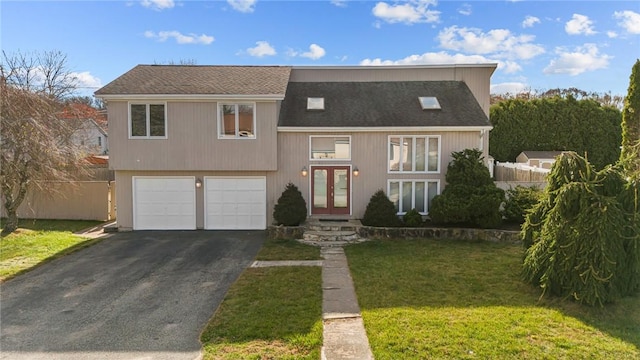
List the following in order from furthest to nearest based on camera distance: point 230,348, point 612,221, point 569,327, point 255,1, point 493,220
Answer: point 255,1 → point 493,220 → point 612,221 → point 569,327 → point 230,348

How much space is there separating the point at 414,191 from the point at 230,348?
34.0 feet

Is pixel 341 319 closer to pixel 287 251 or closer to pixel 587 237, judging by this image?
pixel 587 237

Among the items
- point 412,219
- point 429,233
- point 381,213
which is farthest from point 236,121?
point 429,233

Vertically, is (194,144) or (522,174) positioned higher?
(194,144)

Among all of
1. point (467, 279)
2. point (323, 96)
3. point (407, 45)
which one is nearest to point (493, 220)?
point (467, 279)

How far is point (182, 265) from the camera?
10102 millimetres

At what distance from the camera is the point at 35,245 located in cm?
1188

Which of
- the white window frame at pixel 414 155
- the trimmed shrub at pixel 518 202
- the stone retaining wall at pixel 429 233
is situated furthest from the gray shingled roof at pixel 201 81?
the trimmed shrub at pixel 518 202

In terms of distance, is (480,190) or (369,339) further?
(480,190)

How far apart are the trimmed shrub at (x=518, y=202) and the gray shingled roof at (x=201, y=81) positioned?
29.1ft

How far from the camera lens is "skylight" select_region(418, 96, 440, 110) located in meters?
15.1

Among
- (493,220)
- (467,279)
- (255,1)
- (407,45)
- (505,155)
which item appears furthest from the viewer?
(505,155)

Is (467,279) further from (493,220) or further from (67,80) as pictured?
(67,80)

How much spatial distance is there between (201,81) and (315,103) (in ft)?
14.6
